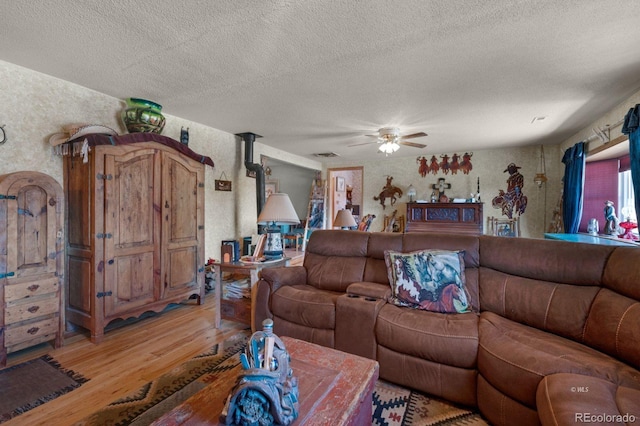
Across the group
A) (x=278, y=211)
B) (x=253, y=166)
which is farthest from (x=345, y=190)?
(x=278, y=211)

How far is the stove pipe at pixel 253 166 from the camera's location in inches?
182

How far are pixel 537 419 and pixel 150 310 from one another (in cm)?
317

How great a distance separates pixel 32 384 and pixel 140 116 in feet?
8.01

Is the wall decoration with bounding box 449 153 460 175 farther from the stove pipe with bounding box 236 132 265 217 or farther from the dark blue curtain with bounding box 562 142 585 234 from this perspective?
the stove pipe with bounding box 236 132 265 217

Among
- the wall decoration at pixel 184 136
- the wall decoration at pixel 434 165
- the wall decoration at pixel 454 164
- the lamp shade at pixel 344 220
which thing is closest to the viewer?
the wall decoration at pixel 184 136

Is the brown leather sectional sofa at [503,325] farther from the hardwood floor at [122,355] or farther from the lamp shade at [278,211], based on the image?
the hardwood floor at [122,355]

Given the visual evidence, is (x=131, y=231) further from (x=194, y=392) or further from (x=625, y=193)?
(x=625, y=193)

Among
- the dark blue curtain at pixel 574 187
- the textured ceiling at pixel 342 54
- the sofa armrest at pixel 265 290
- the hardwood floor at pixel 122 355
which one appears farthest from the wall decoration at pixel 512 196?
the hardwood floor at pixel 122 355

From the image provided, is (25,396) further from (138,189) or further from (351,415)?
(351,415)

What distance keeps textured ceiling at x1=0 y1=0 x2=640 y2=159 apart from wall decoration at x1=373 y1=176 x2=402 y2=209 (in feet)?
10.1

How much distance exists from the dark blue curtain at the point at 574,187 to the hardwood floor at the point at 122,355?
474 cm

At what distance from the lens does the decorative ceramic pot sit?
3023 mm

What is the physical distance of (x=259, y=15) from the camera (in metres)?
1.77

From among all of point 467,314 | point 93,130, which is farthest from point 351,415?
point 93,130
